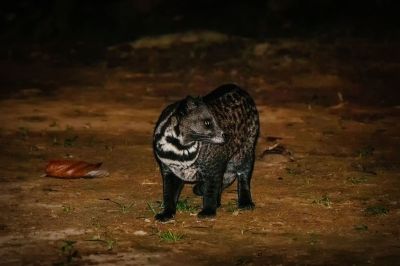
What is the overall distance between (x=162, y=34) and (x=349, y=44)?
6.53 metres

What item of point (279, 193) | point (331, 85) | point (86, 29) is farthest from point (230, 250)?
point (86, 29)

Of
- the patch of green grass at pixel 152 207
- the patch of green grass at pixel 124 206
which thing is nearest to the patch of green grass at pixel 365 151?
the patch of green grass at pixel 152 207

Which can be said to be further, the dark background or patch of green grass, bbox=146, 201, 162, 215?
the dark background

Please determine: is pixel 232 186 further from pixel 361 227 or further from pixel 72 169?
pixel 361 227

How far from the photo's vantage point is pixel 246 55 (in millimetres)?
22281

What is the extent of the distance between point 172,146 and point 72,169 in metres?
2.13

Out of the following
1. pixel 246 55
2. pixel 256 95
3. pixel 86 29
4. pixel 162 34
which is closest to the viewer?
pixel 256 95

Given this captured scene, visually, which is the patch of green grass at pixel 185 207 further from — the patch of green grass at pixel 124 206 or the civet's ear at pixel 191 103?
the civet's ear at pixel 191 103

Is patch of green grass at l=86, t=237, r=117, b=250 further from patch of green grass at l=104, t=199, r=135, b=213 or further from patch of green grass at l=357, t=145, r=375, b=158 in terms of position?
patch of green grass at l=357, t=145, r=375, b=158

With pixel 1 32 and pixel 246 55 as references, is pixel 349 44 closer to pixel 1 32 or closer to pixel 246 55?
pixel 246 55

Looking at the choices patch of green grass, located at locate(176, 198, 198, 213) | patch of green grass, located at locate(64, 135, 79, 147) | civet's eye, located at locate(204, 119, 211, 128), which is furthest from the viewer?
patch of green grass, located at locate(64, 135, 79, 147)

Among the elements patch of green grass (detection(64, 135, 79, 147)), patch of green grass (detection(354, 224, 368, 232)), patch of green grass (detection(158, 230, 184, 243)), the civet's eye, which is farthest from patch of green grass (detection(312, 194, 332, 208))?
patch of green grass (detection(64, 135, 79, 147))

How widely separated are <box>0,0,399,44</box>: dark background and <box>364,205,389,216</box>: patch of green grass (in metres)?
15.7

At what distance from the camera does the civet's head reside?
8.45m
